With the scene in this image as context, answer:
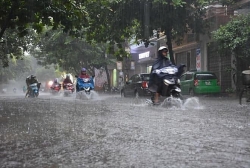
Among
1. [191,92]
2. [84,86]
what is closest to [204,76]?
[191,92]

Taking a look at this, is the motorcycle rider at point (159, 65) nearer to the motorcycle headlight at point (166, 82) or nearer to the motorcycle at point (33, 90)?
the motorcycle headlight at point (166, 82)

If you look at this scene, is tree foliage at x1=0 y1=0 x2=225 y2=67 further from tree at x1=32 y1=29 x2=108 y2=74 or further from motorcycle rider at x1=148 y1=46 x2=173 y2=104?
tree at x1=32 y1=29 x2=108 y2=74

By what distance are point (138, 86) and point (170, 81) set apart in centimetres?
1079

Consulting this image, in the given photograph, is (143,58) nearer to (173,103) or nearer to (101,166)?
(173,103)

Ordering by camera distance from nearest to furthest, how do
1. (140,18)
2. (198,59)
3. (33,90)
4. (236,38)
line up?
(236,38)
(140,18)
(33,90)
(198,59)

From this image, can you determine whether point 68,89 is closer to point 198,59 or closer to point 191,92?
point 191,92

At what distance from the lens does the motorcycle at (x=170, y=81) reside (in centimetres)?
1157

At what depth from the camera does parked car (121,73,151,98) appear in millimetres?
21483

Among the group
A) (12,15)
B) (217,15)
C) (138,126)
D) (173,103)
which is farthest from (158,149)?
(217,15)

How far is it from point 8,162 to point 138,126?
3.28 m

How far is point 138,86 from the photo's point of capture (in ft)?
73.4

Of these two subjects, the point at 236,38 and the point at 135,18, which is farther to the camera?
the point at 135,18

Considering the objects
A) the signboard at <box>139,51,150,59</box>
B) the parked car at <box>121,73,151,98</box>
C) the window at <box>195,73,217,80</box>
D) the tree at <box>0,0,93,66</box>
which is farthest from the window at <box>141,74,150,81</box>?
the signboard at <box>139,51,150,59</box>

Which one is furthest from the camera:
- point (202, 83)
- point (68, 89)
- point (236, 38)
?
point (68, 89)
